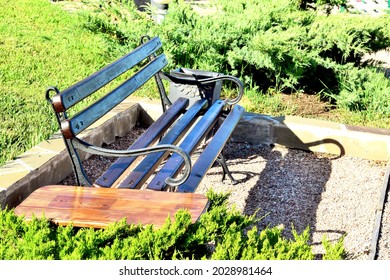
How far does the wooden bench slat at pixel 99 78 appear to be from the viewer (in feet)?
11.1

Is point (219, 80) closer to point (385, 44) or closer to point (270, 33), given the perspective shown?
point (270, 33)

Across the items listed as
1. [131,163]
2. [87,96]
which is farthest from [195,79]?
[87,96]

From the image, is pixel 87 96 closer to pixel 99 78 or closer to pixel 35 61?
pixel 99 78


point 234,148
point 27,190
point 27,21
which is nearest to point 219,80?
point 234,148

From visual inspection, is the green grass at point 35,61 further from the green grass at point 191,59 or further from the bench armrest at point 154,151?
the bench armrest at point 154,151

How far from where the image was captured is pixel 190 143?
4.16 metres

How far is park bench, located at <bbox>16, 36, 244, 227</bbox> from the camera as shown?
3051 mm

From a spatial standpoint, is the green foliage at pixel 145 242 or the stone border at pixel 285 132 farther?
the stone border at pixel 285 132

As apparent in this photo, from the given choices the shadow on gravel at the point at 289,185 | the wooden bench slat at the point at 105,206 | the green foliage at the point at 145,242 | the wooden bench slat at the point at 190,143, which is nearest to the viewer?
the green foliage at the point at 145,242

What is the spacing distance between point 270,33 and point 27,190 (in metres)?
2.78

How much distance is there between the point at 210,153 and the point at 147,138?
1.60ft

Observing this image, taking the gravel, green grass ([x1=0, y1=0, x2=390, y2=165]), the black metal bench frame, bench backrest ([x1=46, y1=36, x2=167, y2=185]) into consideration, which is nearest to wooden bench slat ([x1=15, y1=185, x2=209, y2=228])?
the black metal bench frame

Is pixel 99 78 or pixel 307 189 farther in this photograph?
pixel 307 189

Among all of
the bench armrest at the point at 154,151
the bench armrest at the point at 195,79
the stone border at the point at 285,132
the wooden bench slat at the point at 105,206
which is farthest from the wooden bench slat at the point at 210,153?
the stone border at the point at 285,132
